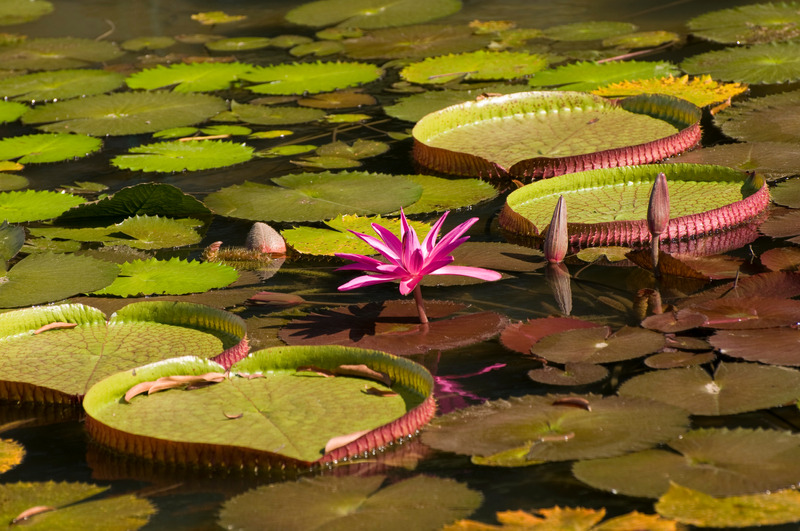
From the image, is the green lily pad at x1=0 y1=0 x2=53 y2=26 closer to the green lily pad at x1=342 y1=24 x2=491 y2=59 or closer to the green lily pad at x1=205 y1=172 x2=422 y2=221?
the green lily pad at x1=342 y1=24 x2=491 y2=59

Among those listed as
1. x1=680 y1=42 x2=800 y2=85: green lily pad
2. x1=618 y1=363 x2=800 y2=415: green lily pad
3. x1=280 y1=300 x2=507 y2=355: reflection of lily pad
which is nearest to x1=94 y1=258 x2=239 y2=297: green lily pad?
x1=280 y1=300 x2=507 y2=355: reflection of lily pad

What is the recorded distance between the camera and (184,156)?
4.47 metres

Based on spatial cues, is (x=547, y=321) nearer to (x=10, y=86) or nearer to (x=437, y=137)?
(x=437, y=137)

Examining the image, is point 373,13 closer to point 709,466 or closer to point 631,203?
point 631,203

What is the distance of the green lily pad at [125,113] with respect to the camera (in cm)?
513

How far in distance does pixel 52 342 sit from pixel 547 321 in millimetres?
1327

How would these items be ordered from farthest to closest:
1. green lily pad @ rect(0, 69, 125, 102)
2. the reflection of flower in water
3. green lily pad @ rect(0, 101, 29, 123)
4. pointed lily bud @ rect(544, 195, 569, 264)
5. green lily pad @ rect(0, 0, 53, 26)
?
1. green lily pad @ rect(0, 0, 53, 26)
2. green lily pad @ rect(0, 69, 125, 102)
3. green lily pad @ rect(0, 101, 29, 123)
4. pointed lily bud @ rect(544, 195, 569, 264)
5. the reflection of flower in water

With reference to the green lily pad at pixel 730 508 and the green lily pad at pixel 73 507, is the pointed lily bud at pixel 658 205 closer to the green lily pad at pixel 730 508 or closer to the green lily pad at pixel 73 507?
the green lily pad at pixel 730 508

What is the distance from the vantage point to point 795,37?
5.88 m

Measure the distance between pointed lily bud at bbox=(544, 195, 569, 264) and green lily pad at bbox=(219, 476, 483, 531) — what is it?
1.27 m

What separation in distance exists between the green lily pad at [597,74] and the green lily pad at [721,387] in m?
3.14

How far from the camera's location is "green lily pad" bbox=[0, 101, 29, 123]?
215 inches

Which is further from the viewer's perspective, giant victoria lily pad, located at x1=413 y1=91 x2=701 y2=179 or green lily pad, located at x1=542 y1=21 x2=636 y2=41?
green lily pad, located at x1=542 y1=21 x2=636 y2=41

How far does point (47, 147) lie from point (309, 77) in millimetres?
1756
